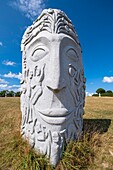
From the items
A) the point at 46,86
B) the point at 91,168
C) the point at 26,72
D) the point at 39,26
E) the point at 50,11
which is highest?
the point at 50,11

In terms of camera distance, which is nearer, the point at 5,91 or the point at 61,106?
the point at 61,106

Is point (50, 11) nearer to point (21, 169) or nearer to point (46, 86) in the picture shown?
point (46, 86)

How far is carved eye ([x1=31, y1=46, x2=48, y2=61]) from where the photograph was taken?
3714 millimetres

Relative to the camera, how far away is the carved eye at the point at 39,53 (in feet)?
12.2

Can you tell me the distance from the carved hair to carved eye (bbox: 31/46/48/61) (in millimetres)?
391

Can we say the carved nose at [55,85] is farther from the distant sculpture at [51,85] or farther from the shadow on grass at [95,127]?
the shadow on grass at [95,127]

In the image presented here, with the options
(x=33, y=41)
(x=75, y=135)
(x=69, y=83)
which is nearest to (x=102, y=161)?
(x=75, y=135)

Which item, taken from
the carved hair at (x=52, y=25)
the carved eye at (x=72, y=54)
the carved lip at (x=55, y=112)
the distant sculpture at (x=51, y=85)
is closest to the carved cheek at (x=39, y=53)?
the distant sculpture at (x=51, y=85)

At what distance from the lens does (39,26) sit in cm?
394

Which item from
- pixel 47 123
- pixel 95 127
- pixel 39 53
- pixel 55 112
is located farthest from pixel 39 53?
pixel 95 127

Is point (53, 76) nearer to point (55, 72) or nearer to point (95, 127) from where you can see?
point (55, 72)

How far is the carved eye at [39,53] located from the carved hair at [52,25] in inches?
15.4

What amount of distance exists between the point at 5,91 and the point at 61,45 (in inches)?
1619

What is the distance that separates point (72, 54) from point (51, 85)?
0.99 meters
